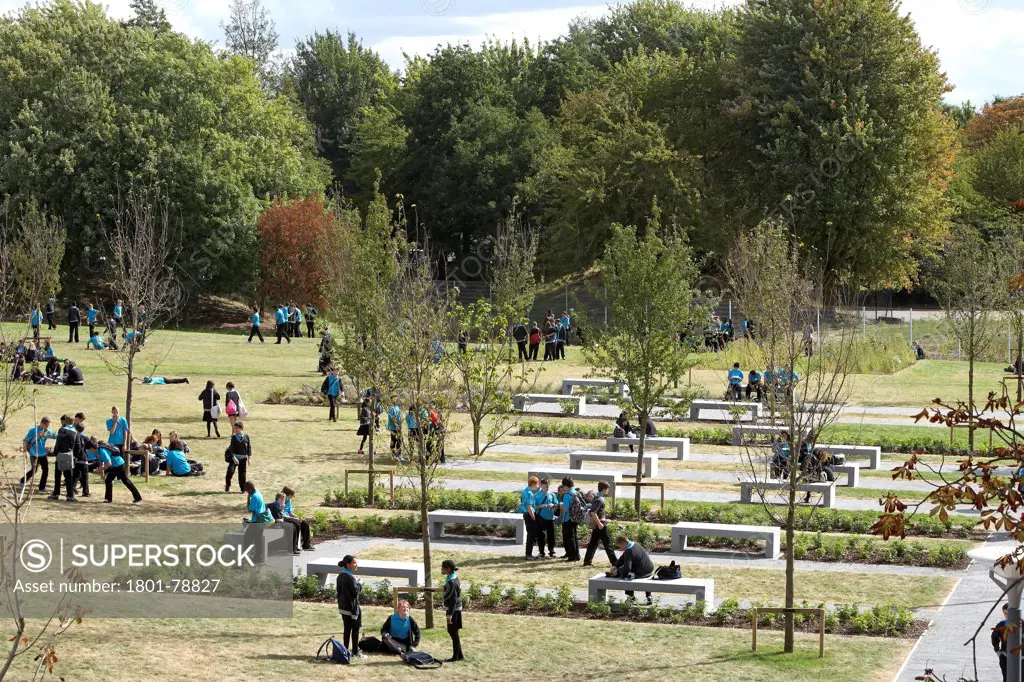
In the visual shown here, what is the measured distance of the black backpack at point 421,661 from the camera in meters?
16.0

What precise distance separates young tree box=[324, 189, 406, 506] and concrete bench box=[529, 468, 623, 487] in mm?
3219

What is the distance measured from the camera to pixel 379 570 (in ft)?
64.3

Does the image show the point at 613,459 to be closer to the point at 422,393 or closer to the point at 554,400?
the point at 554,400

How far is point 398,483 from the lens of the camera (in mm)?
28312

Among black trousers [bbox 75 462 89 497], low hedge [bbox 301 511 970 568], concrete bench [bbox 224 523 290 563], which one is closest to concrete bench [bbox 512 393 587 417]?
low hedge [bbox 301 511 970 568]

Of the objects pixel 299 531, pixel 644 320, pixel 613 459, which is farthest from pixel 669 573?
pixel 613 459

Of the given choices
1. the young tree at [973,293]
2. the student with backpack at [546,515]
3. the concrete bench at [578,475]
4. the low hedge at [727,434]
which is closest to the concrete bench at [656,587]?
the student with backpack at [546,515]

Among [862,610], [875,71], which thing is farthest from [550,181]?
[862,610]

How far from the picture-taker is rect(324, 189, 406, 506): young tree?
79.3 ft

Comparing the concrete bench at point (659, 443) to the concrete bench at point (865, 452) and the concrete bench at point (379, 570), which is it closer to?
the concrete bench at point (865, 452)

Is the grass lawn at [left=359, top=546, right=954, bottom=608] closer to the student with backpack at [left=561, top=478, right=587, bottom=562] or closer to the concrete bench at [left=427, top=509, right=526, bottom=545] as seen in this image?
the student with backpack at [left=561, top=478, right=587, bottom=562]

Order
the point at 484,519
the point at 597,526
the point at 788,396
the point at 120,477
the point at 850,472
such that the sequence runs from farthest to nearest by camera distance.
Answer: the point at 850,472, the point at 120,477, the point at 484,519, the point at 597,526, the point at 788,396

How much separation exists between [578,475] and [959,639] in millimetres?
11524

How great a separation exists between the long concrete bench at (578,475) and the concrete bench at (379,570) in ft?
21.2
